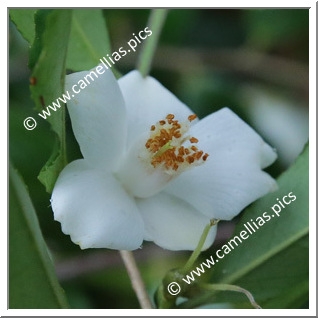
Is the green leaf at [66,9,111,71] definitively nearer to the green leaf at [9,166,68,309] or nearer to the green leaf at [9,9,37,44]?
the green leaf at [9,9,37,44]

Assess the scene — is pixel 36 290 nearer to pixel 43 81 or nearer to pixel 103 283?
pixel 43 81

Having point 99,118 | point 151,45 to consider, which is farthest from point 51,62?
point 151,45

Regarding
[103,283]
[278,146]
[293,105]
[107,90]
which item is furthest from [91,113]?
[293,105]

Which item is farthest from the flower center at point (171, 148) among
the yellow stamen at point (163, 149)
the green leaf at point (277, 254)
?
the green leaf at point (277, 254)

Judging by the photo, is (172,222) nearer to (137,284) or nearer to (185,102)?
(137,284)

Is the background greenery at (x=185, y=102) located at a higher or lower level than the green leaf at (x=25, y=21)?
lower

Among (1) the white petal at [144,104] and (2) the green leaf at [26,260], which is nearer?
(2) the green leaf at [26,260]

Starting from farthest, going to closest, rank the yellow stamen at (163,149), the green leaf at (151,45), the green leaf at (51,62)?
1. the green leaf at (151,45)
2. the yellow stamen at (163,149)
3. the green leaf at (51,62)

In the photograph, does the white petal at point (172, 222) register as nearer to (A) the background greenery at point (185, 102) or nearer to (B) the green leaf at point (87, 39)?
(A) the background greenery at point (185, 102)
